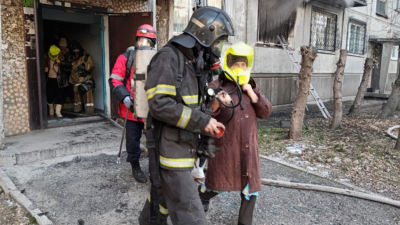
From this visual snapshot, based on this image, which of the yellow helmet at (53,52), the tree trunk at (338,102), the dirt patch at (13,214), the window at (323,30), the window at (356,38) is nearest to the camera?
the dirt patch at (13,214)

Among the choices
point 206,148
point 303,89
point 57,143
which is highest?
point 303,89

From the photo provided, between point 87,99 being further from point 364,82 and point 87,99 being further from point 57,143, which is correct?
point 364,82

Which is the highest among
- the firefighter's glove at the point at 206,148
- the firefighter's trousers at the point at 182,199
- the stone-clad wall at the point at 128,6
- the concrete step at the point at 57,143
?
the stone-clad wall at the point at 128,6

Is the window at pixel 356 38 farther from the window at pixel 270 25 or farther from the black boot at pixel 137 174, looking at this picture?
the black boot at pixel 137 174

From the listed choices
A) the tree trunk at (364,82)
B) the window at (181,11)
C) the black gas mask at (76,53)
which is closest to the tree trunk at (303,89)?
the window at (181,11)

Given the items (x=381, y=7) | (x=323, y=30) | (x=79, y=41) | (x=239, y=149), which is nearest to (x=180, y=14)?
(x=79, y=41)

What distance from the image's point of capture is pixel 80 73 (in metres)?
7.19

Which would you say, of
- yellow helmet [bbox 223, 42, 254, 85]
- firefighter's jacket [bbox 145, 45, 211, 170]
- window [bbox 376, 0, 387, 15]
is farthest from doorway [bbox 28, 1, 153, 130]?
window [bbox 376, 0, 387, 15]

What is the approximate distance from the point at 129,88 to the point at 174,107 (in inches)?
76.1

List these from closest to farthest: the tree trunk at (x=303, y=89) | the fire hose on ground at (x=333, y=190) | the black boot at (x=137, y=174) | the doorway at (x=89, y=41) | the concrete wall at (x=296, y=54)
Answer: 1. the fire hose on ground at (x=333, y=190)
2. the black boot at (x=137, y=174)
3. the doorway at (x=89, y=41)
4. the tree trunk at (x=303, y=89)
5. the concrete wall at (x=296, y=54)

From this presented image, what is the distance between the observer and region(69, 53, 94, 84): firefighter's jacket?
23.4ft

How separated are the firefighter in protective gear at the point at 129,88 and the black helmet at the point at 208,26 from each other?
3.73 feet

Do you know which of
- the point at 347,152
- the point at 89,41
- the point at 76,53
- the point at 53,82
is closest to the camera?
the point at 347,152

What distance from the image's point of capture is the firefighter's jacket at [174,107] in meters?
2.09
